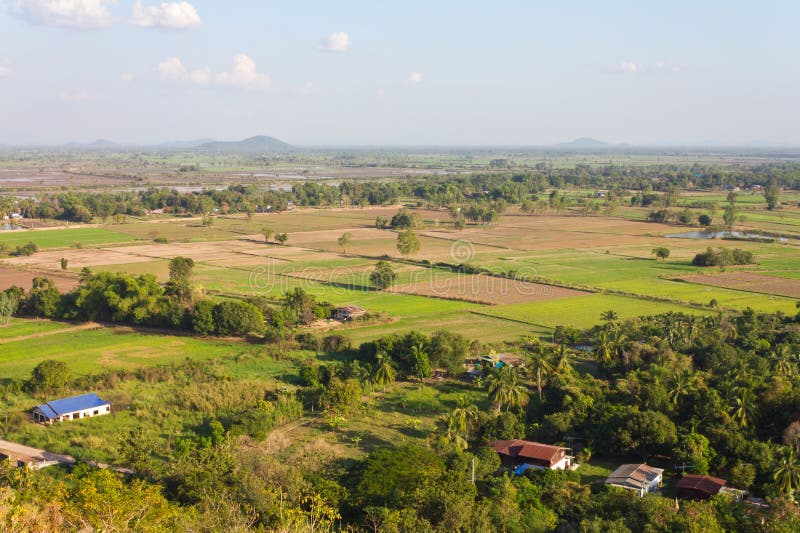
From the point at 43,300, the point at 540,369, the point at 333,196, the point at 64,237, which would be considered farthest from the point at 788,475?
the point at 333,196

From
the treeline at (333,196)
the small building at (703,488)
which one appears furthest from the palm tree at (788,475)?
the treeline at (333,196)

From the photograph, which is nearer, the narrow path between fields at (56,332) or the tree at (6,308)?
the narrow path between fields at (56,332)

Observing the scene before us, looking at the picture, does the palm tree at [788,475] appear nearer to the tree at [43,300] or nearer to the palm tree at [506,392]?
the palm tree at [506,392]

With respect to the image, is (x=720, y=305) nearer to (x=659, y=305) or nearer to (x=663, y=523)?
(x=659, y=305)

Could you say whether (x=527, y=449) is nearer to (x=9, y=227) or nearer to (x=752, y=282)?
(x=752, y=282)

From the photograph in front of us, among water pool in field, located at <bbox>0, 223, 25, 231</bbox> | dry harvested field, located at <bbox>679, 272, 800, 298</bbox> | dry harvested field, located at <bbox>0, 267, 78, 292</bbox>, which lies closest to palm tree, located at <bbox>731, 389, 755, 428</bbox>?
dry harvested field, located at <bbox>679, 272, 800, 298</bbox>

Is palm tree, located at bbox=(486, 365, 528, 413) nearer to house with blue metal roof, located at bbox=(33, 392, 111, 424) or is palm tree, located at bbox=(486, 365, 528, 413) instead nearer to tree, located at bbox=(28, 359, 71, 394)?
house with blue metal roof, located at bbox=(33, 392, 111, 424)

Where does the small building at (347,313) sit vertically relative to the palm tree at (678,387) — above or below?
below

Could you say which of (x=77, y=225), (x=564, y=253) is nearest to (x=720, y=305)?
(x=564, y=253)
